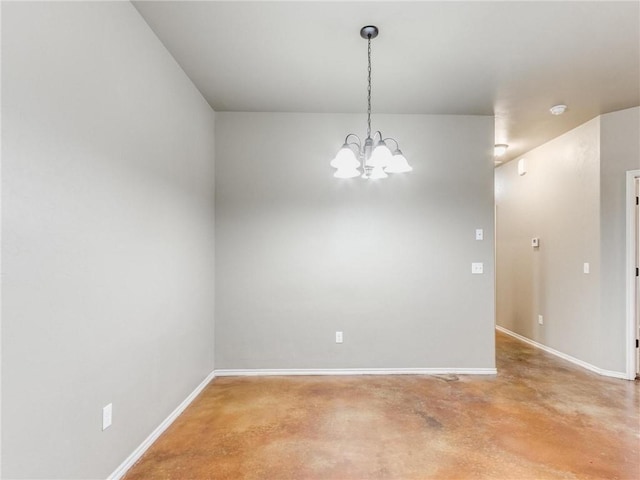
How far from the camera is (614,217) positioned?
3.45 meters

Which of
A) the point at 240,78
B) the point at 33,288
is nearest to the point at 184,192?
the point at 240,78

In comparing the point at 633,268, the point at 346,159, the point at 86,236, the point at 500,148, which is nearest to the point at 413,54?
the point at 346,159

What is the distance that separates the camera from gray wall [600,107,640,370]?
3.37 m

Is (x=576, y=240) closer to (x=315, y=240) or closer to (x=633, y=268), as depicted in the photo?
(x=633, y=268)

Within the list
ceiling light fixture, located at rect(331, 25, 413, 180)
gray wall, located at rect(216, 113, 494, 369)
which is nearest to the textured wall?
gray wall, located at rect(216, 113, 494, 369)

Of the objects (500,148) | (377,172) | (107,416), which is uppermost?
(500,148)

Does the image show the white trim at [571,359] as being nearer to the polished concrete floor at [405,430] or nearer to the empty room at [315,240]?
the empty room at [315,240]

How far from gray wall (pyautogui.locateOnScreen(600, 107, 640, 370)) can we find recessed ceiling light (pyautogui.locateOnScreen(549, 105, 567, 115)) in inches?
21.3

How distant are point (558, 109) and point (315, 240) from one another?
280 cm

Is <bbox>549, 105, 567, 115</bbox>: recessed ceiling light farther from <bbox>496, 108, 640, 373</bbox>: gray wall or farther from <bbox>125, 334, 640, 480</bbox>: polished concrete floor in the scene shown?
<bbox>125, 334, 640, 480</bbox>: polished concrete floor

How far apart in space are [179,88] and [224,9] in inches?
34.2

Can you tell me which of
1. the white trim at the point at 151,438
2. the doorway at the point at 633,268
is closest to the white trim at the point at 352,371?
the white trim at the point at 151,438

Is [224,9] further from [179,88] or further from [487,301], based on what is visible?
[487,301]

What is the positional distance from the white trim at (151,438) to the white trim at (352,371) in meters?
0.45
